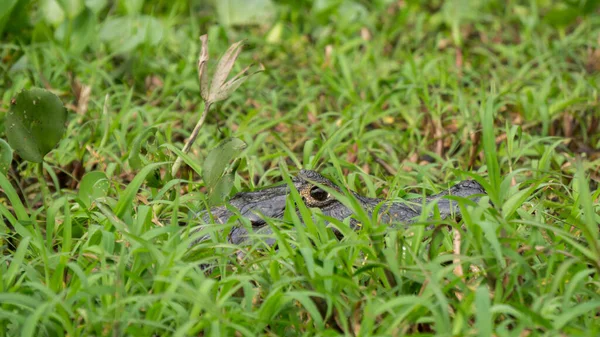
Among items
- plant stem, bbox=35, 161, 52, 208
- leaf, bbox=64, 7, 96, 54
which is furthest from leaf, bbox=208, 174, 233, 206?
leaf, bbox=64, 7, 96, 54

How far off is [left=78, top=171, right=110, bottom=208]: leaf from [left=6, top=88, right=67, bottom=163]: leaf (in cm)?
15

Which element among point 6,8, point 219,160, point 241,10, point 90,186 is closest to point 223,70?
point 219,160

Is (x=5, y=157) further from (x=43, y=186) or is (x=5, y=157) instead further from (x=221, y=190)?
(x=221, y=190)

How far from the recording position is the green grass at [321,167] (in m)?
1.75

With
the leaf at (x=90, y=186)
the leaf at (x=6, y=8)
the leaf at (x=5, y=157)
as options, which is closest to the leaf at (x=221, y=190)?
the leaf at (x=90, y=186)

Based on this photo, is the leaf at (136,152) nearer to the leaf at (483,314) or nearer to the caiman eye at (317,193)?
the caiman eye at (317,193)

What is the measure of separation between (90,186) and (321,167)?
0.93 meters

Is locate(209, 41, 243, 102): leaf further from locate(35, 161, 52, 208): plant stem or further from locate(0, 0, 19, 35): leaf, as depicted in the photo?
locate(0, 0, 19, 35): leaf

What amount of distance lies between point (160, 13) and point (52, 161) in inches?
89.7

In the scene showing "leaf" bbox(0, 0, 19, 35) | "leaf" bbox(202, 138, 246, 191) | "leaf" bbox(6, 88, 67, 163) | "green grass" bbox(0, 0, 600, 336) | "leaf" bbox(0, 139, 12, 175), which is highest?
"leaf" bbox(0, 0, 19, 35)

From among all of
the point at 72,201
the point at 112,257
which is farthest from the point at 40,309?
the point at 72,201

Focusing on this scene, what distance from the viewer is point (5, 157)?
2.46m

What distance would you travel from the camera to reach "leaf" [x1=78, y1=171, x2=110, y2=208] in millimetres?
2473

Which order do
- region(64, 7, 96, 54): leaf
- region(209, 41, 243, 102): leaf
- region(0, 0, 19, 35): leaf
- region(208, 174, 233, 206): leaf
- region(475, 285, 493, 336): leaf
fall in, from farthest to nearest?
region(64, 7, 96, 54): leaf < region(0, 0, 19, 35): leaf < region(209, 41, 243, 102): leaf < region(208, 174, 233, 206): leaf < region(475, 285, 493, 336): leaf
